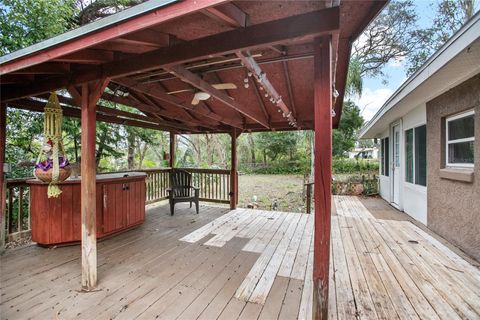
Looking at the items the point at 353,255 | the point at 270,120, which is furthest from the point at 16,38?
the point at 353,255

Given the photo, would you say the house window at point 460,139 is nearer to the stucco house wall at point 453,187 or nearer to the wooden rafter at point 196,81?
the stucco house wall at point 453,187

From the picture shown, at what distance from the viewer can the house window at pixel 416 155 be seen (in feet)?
15.4

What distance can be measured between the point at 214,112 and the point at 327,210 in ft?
12.4

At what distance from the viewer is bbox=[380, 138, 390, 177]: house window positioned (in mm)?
7309

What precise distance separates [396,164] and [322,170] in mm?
5943

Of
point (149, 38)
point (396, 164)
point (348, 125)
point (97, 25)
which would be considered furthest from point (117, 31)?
point (348, 125)

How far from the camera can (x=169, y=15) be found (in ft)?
4.35

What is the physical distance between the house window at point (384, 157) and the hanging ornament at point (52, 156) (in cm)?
810

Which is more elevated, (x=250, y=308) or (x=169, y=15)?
(x=169, y=15)

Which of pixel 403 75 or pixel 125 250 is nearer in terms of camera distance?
pixel 125 250

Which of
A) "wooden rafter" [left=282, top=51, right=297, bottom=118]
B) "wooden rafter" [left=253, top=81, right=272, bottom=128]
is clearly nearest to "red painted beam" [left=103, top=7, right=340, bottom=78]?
"wooden rafter" [left=282, top=51, right=297, bottom=118]

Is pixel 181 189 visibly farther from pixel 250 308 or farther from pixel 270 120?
pixel 250 308

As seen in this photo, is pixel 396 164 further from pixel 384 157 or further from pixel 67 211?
pixel 67 211

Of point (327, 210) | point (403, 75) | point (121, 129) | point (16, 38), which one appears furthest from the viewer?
point (403, 75)
